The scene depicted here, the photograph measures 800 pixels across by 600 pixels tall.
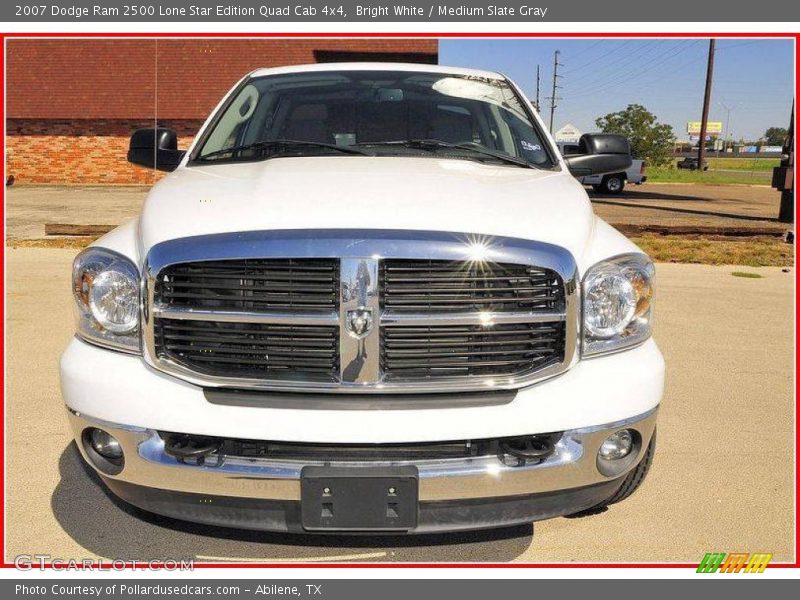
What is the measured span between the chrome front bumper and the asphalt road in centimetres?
42

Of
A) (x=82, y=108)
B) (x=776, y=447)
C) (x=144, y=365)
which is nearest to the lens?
(x=144, y=365)

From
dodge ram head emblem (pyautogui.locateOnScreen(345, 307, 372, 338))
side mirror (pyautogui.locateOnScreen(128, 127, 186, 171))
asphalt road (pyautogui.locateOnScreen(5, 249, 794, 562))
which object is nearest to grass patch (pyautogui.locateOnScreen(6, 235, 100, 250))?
asphalt road (pyautogui.locateOnScreen(5, 249, 794, 562))

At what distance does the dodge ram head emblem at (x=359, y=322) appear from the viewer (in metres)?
2.40

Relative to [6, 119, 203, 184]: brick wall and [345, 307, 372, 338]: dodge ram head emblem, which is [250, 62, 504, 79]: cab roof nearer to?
[345, 307, 372, 338]: dodge ram head emblem

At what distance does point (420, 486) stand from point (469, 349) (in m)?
0.47

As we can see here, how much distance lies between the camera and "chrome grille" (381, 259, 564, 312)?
2.44m

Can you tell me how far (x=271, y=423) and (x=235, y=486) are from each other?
0.75 feet

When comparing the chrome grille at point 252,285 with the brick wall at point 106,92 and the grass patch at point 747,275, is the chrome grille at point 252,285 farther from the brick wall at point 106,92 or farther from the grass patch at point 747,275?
the brick wall at point 106,92

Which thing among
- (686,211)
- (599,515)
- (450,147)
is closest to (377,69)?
(450,147)

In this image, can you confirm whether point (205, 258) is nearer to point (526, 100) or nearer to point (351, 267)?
point (351, 267)

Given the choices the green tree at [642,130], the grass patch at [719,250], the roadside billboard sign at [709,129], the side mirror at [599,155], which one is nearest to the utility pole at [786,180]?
the grass patch at [719,250]

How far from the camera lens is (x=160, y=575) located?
284 cm

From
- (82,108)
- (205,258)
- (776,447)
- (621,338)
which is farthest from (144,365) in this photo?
(82,108)

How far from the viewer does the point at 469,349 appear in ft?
8.30
